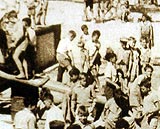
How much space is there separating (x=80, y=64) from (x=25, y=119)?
0.81 m

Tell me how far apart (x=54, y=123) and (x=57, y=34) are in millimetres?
1052

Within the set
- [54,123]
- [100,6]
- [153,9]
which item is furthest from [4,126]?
[153,9]

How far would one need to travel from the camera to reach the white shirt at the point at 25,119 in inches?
130

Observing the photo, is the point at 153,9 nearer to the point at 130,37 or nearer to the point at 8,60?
the point at 130,37

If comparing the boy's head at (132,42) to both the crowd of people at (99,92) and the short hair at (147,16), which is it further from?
the short hair at (147,16)

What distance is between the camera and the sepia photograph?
3467 millimetres

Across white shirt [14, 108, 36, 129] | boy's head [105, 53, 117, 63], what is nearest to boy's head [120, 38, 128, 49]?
boy's head [105, 53, 117, 63]

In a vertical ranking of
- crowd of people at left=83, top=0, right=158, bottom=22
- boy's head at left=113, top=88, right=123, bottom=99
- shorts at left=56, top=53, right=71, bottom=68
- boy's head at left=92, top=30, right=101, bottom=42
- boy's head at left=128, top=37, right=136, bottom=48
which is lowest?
boy's head at left=113, top=88, right=123, bottom=99

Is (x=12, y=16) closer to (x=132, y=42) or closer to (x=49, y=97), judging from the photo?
(x=49, y=97)

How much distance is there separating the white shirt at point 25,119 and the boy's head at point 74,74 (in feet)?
1.50

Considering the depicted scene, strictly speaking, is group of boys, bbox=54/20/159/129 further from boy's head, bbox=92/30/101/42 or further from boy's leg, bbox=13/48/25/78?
boy's leg, bbox=13/48/25/78

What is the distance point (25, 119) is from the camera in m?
3.29

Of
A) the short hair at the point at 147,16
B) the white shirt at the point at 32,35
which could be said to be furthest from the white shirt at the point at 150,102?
the white shirt at the point at 32,35

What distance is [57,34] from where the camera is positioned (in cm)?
425
